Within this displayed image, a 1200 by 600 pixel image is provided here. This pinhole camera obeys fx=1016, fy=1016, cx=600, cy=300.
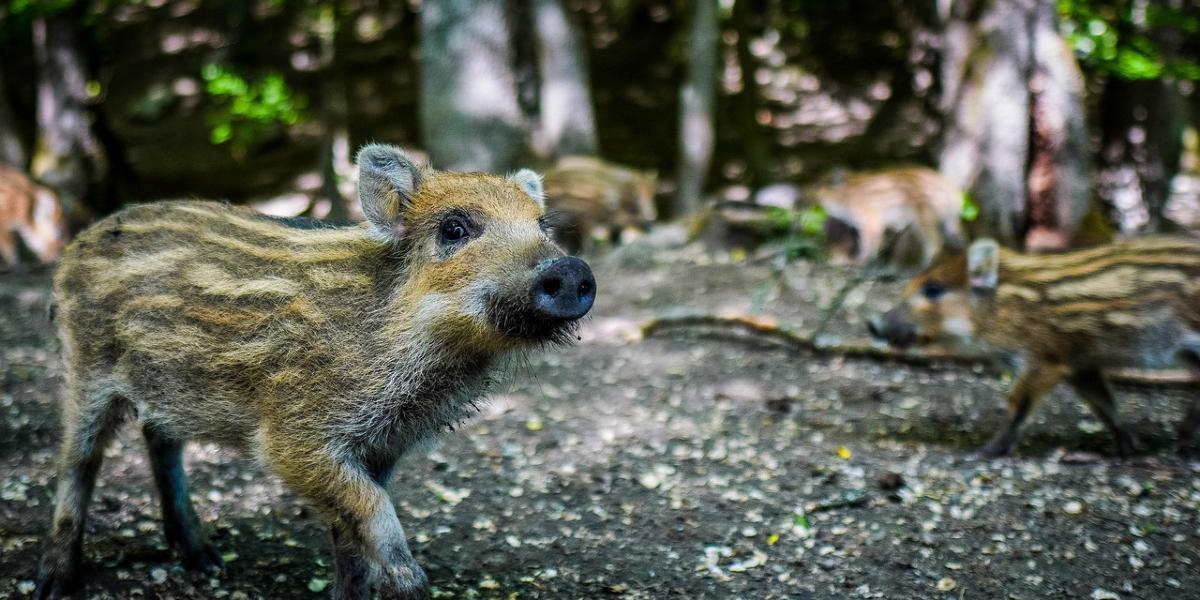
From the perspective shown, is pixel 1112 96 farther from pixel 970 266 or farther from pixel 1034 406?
pixel 1034 406

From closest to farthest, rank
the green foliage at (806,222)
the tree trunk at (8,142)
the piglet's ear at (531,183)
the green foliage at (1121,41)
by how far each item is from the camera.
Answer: the piglet's ear at (531,183) < the green foliage at (1121,41) < the green foliage at (806,222) < the tree trunk at (8,142)

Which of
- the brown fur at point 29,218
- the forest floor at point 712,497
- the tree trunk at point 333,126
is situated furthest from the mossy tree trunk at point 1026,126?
the brown fur at point 29,218

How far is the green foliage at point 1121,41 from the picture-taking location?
727cm

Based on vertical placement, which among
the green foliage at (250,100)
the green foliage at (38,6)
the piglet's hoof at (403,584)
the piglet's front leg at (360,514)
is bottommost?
the piglet's hoof at (403,584)

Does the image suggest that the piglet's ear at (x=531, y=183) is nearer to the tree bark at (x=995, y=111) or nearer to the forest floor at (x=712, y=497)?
the forest floor at (x=712, y=497)

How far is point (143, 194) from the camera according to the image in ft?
39.1

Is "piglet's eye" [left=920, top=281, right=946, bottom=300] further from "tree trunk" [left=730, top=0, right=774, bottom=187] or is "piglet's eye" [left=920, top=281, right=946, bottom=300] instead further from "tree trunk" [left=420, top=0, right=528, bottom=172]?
"tree trunk" [left=730, top=0, right=774, bottom=187]

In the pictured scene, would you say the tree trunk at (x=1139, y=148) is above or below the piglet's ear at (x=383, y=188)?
below

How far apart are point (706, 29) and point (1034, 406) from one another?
17.3ft

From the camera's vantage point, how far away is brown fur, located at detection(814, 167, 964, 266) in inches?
307

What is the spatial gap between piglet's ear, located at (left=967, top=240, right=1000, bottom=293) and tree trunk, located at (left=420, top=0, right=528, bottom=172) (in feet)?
14.6

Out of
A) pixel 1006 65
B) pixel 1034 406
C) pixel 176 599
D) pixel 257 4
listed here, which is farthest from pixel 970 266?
pixel 257 4

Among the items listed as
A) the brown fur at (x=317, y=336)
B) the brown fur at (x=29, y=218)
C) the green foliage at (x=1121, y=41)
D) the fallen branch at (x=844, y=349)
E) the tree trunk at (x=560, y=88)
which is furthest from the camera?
the tree trunk at (x=560, y=88)

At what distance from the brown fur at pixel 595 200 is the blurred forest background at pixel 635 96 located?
1.11 ft
